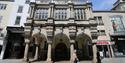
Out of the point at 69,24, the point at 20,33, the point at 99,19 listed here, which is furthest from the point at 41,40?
the point at 99,19

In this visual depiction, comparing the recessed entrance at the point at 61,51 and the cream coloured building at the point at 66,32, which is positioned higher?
the cream coloured building at the point at 66,32

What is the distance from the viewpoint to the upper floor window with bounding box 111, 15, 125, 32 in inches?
1063

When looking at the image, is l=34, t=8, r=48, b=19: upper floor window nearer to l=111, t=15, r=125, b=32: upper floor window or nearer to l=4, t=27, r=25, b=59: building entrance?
l=4, t=27, r=25, b=59: building entrance

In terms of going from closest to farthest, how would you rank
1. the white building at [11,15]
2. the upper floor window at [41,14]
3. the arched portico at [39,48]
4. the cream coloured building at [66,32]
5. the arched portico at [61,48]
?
the cream coloured building at [66,32], the upper floor window at [41,14], the arched portico at [39,48], the arched portico at [61,48], the white building at [11,15]

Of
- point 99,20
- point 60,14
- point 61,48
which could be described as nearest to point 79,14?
point 60,14

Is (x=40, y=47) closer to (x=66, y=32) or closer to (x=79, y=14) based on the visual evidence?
(x=66, y=32)

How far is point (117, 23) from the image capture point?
90.2ft

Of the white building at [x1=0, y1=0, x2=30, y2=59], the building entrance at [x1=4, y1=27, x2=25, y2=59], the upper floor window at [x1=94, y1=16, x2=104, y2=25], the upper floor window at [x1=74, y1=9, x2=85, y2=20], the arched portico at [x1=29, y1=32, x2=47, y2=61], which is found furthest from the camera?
the upper floor window at [x1=94, y1=16, x2=104, y2=25]

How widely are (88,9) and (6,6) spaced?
17982mm

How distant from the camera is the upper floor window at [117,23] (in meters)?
27.0

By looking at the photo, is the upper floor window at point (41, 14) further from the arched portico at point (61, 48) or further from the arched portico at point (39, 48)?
the arched portico at point (61, 48)

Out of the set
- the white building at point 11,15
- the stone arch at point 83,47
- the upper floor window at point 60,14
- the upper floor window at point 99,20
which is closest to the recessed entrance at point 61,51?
the stone arch at point 83,47

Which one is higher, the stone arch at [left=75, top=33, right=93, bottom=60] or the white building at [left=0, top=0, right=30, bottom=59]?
the white building at [left=0, top=0, right=30, bottom=59]

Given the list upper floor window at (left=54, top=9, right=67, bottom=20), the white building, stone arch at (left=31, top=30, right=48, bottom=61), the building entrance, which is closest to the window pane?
upper floor window at (left=54, top=9, right=67, bottom=20)
